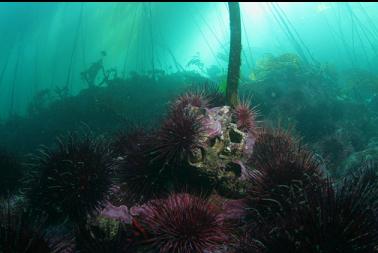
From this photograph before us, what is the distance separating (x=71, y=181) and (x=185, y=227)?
6.60 ft

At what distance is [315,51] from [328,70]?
2945 cm

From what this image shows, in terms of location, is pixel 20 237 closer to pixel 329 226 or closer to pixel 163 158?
pixel 163 158

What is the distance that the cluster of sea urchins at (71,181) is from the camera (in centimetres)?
446

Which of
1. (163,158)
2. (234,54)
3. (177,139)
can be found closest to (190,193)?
(163,158)

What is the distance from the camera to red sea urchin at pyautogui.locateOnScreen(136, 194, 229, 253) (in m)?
3.52

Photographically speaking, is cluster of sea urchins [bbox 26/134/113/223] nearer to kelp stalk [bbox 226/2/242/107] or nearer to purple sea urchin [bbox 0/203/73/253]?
purple sea urchin [bbox 0/203/73/253]

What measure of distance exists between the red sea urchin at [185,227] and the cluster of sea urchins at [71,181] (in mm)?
1220

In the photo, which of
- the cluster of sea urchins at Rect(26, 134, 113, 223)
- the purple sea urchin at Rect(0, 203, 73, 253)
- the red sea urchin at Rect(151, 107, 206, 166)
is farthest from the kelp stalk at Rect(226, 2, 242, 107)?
the purple sea urchin at Rect(0, 203, 73, 253)

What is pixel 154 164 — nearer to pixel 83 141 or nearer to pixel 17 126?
pixel 83 141

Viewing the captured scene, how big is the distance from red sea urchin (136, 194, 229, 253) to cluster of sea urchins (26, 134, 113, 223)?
1220 millimetres

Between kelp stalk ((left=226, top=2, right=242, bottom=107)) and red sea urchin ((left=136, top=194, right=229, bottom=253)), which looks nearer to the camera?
red sea urchin ((left=136, top=194, right=229, bottom=253))

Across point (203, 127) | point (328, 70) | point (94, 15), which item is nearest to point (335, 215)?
point (203, 127)

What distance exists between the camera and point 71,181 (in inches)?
175

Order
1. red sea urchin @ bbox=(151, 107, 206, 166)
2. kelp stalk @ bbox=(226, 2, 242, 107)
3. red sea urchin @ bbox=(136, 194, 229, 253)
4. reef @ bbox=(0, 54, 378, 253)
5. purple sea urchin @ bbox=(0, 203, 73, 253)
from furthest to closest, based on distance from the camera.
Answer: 1. kelp stalk @ bbox=(226, 2, 242, 107)
2. red sea urchin @ bbox=(151, 107, 206, 166)
3. red sea urchin @ bbox=(136, 194, 229, 253)
4. purple sea urchin @ bbox=(0, 203, 73, 253)
5. reef @ bbox=(0, 54, 378, 253)
